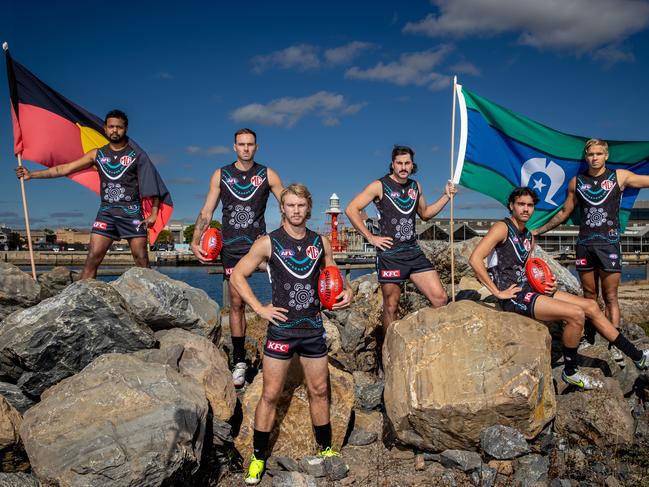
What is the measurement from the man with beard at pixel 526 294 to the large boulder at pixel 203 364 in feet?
9.79

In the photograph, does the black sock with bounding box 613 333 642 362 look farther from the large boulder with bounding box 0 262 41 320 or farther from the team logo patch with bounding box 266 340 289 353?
the large boulder with bounding box 0 262 41 320

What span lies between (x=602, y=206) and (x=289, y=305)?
14.0 ft

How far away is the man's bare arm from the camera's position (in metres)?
6.70

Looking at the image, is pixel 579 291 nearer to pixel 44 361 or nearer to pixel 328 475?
pixel 328 475

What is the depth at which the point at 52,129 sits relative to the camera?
25.2 feet

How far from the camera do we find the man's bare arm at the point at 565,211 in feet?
22.0

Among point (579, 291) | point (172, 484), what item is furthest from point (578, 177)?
point (172, 484)

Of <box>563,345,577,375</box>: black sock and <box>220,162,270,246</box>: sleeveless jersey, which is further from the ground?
<box>220,162,270,246</box>: sleeveless jersey

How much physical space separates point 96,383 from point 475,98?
5.70 m

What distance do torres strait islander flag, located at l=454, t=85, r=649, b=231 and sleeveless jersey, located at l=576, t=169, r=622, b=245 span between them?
0.43m

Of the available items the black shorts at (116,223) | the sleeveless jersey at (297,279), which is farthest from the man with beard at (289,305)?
the black shorts at (116,223)

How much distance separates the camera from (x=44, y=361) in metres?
5.08

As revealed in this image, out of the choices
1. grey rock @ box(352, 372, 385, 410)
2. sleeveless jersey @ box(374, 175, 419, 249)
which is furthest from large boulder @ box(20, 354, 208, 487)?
sleeveless jersey @ box(374, 175, 419, 249)

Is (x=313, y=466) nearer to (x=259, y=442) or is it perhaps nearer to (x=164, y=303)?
(x=259, y=442)
